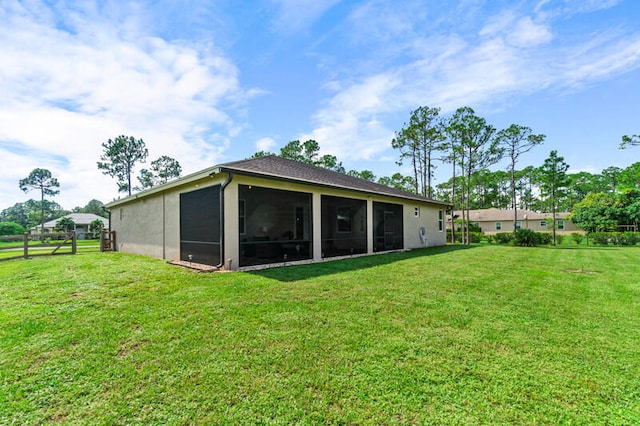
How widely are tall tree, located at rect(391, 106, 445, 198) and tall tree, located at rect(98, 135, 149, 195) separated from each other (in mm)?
29995

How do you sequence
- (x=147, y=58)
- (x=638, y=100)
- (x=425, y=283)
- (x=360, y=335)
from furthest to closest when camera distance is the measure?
(x=638, y=100) → (x=147, y=58) → (x=425, y=283) → (x=360, y=335)

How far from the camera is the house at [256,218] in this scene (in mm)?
6992

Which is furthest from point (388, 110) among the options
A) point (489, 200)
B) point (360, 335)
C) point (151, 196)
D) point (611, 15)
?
point (489, 200)

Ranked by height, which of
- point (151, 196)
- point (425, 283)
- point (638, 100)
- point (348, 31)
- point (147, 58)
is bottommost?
point (425, 283)

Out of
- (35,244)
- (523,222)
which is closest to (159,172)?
(35,244)

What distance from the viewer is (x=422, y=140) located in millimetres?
22734

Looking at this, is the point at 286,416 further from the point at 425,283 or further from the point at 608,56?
the point at 608,56

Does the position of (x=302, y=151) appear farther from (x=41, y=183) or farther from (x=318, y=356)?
(x=41, y=183)

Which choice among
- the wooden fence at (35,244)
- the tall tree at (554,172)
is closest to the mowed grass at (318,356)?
the wooden fence at (35,244)

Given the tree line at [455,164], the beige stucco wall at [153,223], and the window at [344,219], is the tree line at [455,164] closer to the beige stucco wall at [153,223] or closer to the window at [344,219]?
the window at [344,219]

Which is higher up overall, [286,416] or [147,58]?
[147,58]

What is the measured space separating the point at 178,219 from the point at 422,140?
66.6 feet

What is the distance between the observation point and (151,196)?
10.6m

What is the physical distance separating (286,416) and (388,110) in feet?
45.1
